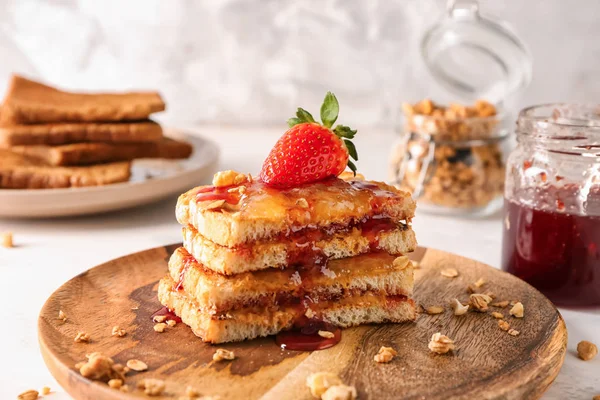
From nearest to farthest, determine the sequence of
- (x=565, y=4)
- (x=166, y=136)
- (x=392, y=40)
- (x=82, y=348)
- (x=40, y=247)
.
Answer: (x=82, y=348) < (x=40, y=247) < (x=166, y=136) < (x=565, y=4) < (x=392, y=40)

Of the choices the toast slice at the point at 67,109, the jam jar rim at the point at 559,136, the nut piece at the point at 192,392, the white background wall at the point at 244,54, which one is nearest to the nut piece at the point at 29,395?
the nut piece at the point at 192,392

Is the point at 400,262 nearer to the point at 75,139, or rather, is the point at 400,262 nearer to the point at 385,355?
the point at 385,355

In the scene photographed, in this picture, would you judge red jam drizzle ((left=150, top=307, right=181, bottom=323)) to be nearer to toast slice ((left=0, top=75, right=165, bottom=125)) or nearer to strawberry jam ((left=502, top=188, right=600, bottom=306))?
strawberry jam ((left=502, top=188, right=600, bottom=306))

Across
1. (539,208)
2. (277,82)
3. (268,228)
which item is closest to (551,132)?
(539,208)

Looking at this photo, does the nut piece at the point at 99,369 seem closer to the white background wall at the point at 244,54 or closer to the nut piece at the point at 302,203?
the nut piece at the point at 302,203

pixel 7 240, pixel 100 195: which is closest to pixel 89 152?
pixel 100 195

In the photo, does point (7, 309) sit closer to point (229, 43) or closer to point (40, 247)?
point (40, 247)

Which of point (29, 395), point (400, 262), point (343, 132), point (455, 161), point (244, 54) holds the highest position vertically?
point (244, 54)
